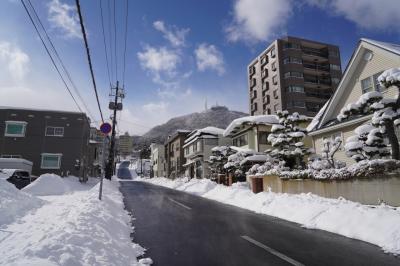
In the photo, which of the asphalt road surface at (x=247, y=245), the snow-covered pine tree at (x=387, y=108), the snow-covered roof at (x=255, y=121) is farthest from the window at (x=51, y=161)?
the snow-covered pine tree at (x=387, y=108)

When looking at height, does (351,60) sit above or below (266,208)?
above

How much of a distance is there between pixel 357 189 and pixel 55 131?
34085 millimetres

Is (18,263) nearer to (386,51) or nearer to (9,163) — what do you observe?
(386,51)

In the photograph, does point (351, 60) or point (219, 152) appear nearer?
point (351, 60)

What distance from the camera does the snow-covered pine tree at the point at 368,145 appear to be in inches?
504

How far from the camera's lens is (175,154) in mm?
61156

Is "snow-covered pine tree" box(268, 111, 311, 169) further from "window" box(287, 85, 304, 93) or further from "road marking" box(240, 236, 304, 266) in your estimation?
"window" box(287, 85, 304, 93)

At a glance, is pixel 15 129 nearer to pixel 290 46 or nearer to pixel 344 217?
pixel 344 217

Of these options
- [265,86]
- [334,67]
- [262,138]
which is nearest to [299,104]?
[265,86]

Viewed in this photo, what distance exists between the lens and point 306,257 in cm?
571

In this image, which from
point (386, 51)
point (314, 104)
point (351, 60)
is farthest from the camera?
point (314, 104)

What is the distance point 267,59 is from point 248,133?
2978 cm

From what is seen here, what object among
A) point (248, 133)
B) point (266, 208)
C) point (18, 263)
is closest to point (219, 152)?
point (248, 133)

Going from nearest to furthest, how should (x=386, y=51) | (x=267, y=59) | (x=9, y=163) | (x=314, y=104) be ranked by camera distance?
1. (x=386, y=51)
2. (x=9, y=163)
3. (x=314, y=104)
4. (x=267, y=59)
